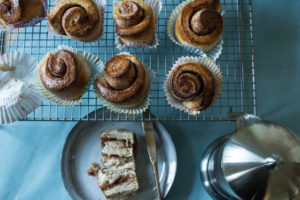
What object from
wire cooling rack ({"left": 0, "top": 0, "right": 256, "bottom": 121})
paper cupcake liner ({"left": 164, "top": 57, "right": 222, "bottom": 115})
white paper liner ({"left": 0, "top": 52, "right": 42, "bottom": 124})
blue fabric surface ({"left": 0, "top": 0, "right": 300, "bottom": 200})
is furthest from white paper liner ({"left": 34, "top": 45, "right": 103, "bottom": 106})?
paper cupcake liner ({"left": 164, "top": 57, "right": 222, "bottom": 115})

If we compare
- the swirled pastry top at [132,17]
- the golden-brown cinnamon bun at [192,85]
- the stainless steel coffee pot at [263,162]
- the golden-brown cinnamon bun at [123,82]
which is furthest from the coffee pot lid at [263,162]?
the swirled pastry top at [132,17]

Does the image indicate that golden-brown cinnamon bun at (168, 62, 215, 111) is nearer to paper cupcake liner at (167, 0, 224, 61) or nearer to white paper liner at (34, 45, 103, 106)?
paper cupcake liner at (167, 0, 224, 61)

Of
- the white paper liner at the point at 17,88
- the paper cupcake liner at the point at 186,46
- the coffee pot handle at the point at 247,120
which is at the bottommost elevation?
the coffee pot handle at the point at 247,120

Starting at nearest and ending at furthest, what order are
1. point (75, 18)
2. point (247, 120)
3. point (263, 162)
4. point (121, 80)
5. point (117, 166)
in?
point (263, 162) < point (247, 120) < point (121, 80) < point (75, 18) < point (117, 166)

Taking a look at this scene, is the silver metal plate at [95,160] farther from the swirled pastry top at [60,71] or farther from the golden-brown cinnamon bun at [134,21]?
the golden-brown cinnamon bun at [134,21]

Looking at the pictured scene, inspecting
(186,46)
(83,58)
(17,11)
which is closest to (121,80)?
(83,58)

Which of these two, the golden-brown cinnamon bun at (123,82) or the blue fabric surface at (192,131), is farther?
the blue fabric surface at (192,131)

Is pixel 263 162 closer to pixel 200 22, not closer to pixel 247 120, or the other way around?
pixel 247 120
